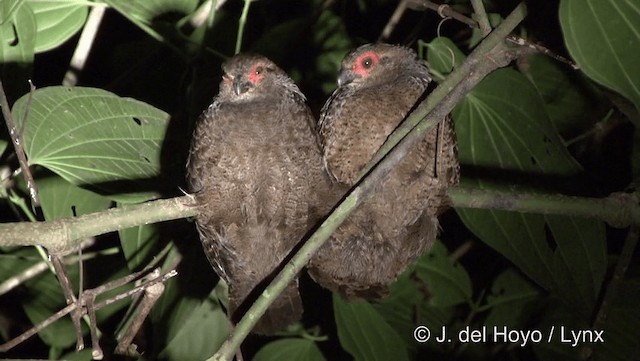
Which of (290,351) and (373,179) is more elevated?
(373,179)

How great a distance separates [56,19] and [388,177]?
1.14 meters

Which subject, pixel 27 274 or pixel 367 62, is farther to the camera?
pixel 27 274

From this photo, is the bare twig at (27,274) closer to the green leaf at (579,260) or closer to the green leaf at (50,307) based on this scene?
the green leaf at (50,307)

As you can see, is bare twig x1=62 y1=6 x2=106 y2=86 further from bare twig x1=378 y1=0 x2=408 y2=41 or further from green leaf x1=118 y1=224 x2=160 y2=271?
bare twig x1=378 y1=0 x2=408 y2=41

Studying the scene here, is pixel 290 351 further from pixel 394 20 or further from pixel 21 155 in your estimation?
pixel 21 155

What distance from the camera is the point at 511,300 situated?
10.2 feet

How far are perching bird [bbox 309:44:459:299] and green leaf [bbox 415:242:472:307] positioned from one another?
715 millimetres

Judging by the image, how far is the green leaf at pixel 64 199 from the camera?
99.3 inches

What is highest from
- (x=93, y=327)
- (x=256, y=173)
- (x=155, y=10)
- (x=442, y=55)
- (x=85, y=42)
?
(x=442, y=55)

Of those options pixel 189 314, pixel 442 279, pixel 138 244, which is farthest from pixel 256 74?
pixel 442 279

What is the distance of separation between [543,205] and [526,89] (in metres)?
0.52

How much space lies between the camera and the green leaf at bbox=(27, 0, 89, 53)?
2.45 m

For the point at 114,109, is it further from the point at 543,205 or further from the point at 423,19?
the point at 423,19

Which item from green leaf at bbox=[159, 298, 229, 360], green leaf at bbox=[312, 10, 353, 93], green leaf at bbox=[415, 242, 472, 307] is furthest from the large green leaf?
green leaf at bbox=[159, 298, 229, 360]
